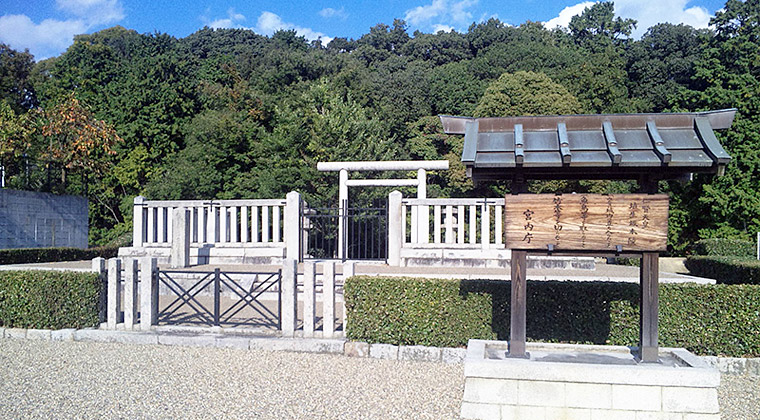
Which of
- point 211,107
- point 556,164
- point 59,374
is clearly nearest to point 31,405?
point 59,374

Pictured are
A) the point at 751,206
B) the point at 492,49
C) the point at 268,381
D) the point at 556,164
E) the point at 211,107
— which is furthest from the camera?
the point at 492,49

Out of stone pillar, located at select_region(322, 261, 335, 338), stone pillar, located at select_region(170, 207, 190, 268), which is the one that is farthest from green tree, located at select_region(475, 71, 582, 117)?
stone pillar, located at select_region(322, 261, 335, 338)

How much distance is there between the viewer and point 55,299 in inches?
337

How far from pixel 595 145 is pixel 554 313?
103 inches

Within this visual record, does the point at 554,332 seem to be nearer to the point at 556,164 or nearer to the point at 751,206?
the point at 556,164

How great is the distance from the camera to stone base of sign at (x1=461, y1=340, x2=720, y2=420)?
478cm

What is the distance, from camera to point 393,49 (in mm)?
45781

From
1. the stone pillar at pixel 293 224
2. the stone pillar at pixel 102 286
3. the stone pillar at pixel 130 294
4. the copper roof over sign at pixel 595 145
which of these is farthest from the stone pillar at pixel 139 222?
the copper roof over sign at pixel 595 145

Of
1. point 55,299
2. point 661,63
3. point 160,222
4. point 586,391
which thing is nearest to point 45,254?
point 160,222

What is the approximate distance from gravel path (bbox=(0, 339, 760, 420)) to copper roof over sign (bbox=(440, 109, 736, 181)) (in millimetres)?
2230

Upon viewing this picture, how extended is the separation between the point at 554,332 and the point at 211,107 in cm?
3096

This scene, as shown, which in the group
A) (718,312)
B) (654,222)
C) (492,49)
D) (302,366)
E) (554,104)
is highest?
(492,49)

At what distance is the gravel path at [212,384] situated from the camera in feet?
17.4

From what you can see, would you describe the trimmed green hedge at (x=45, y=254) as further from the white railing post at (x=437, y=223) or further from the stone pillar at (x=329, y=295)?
the stone pillar at (x=329, y=295)
